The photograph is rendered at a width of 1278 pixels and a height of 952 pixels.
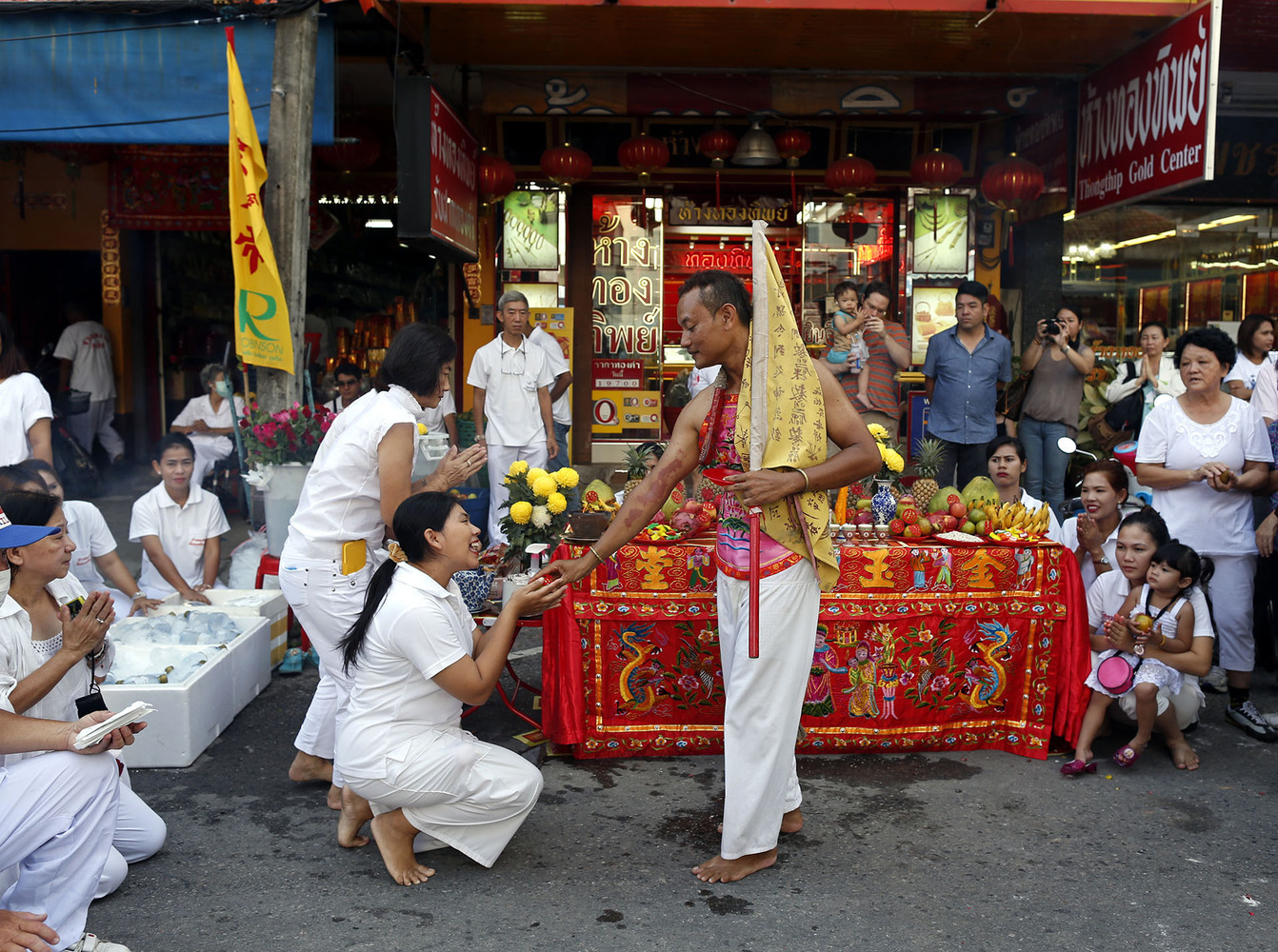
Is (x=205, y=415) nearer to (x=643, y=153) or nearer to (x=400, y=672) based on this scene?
(x=643, y=153)

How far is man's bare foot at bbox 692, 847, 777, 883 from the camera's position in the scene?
3244 mm

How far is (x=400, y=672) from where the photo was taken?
3182 mm

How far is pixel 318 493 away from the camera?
3.68m

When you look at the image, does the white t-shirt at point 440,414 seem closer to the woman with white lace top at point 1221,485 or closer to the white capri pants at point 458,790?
the white capri pants at point 458,790

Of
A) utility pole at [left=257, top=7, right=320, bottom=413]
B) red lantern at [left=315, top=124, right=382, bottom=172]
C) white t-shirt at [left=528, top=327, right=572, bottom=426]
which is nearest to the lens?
utility pole at [left=257, top=7, right=320, bottom=413]

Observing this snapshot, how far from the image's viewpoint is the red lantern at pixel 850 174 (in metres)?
9.42

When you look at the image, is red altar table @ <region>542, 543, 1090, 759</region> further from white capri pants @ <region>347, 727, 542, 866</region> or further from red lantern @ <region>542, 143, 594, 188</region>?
red lantern @ <region>542, 143, 594, 188</region>

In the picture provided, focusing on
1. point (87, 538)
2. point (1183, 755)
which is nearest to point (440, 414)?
point (87, 538)

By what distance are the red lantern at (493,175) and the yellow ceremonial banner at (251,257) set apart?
2855mm

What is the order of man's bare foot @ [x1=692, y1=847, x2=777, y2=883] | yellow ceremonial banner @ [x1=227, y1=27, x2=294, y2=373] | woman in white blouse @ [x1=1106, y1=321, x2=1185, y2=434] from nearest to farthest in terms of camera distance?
man's bare foot @ [x1=692, y1=847, x2=777, y2=883], yellow ceremonial banner @ [x1=227, y1=27, x2=294, y2=373], woman in white blouse @ [x1=1106, y1=321, x2=1185, y2=434]

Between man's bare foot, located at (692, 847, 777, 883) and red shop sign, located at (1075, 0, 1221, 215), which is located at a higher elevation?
red shop sign, located at (1075, 0, 1221, 215)

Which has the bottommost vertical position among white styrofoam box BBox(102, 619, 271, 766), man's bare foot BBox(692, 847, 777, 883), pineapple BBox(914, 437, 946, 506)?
man's bare foot BBox(692, 847, 777, 883)

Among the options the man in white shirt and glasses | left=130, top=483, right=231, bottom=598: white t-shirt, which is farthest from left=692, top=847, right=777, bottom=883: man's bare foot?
the man in white shirt and glasses

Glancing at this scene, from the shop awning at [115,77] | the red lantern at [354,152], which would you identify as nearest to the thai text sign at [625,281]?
the red lantern at [354,152]
